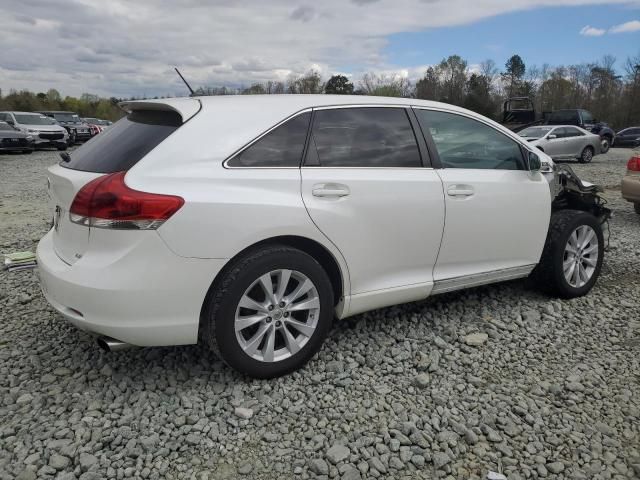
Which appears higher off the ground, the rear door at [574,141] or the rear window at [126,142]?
the rear window at [126,142]

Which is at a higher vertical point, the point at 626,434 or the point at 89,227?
the point at 89,227

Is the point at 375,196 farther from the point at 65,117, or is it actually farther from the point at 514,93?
the point at 514,93

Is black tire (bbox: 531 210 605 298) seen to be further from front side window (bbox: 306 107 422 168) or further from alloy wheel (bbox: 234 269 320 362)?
alloy wheel (bbox: 234 269 320 362)

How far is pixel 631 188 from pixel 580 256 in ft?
14.0

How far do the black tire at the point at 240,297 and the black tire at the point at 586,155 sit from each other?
19.2 meters

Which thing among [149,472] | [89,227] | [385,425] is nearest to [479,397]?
[385,425]

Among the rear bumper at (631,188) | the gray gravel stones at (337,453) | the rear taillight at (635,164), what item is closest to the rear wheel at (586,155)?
the rear taillight at (635,164)

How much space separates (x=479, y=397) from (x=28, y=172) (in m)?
15.4

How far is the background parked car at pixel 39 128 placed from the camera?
21.8m

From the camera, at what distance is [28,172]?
49.0 feet

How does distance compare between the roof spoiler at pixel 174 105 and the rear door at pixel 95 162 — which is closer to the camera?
the rear door at pixel 95 162

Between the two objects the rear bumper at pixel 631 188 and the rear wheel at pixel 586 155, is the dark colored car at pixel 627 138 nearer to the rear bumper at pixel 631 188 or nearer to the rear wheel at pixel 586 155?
the rear wheel at pixel 586 155

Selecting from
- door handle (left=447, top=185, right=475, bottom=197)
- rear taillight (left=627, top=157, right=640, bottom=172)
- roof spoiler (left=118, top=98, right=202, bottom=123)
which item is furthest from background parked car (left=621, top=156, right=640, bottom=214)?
roof spoiler (left=118, top=98, right=202, bottom=123)

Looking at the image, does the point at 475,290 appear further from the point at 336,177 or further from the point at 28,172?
the point at 28,172
